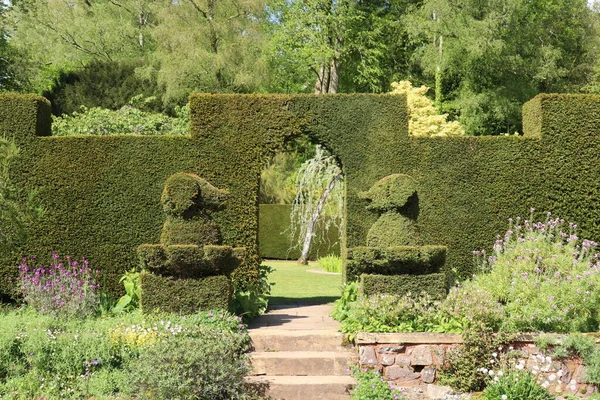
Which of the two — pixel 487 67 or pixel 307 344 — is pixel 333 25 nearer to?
pixel 487 67

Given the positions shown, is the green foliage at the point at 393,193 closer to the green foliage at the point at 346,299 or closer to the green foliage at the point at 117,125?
the green foliage at the point at 346,299

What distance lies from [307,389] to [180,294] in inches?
80.6

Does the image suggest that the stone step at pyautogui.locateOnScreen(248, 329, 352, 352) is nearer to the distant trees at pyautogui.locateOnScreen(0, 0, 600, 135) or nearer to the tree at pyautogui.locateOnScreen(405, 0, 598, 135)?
the distant trees at pyautogui.locateOnScreen(0, 0, 600, 135)

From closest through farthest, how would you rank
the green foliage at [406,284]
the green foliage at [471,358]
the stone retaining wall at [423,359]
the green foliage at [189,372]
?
the green foliage at [189,372]
the green foliage at [471,358]
the stone retaining wall at [423,359]
the green foliage at [406,284]

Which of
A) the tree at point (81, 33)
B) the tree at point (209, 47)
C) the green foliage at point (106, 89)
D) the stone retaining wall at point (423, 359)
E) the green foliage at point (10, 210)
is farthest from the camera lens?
the tree at point (81, 33)

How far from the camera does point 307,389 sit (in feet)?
22.9

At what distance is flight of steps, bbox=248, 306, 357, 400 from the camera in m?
6.97

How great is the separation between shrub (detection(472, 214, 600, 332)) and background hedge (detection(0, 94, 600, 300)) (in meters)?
0.91

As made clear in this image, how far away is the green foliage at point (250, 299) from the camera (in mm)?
9133

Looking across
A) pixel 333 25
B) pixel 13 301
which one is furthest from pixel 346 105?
pixel 333 25

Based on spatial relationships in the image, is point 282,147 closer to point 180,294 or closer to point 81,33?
point 180,294

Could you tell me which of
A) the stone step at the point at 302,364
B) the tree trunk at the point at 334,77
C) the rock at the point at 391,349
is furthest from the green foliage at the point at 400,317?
the tree trunk at the point at 334,77

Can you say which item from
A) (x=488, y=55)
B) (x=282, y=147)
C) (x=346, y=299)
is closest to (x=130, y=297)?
(x=346, y=299)

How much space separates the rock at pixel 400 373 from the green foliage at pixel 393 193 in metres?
2.14
